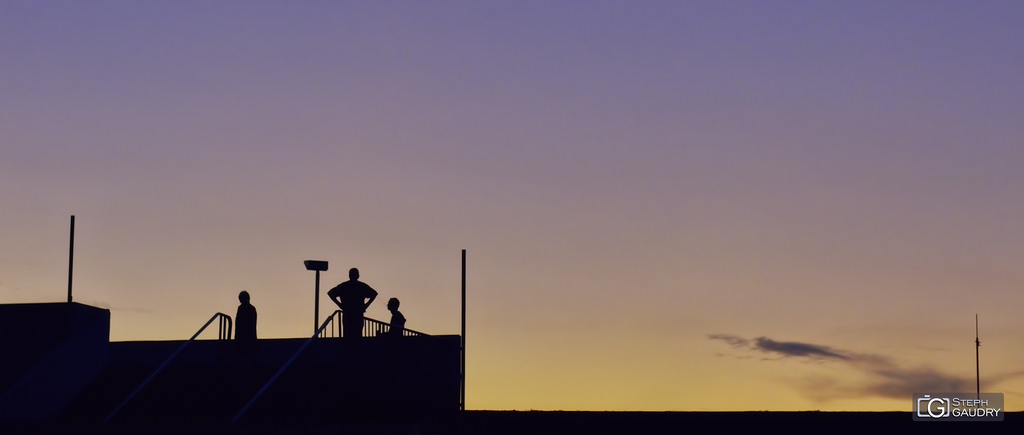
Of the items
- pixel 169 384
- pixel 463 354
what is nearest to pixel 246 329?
pixel 169 384

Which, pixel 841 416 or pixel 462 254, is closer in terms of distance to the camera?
pixel 841 416

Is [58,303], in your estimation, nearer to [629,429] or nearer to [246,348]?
[246,348]

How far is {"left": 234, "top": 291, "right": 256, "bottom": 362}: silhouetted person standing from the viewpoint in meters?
21.7

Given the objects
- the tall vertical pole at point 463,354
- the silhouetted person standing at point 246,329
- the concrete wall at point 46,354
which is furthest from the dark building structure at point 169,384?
the tall vertical pole at point 463,354

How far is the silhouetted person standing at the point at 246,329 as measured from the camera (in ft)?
71.3

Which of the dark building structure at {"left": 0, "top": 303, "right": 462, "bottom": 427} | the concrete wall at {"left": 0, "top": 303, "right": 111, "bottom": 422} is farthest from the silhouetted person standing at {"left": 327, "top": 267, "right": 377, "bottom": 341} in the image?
the concrete wall at {"left": 0, "top": 303, "right": 111, "bottom": 422}

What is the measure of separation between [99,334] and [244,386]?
12.5 ft

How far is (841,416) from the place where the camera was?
22141 millimetres

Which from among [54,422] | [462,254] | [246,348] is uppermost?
[462,254]

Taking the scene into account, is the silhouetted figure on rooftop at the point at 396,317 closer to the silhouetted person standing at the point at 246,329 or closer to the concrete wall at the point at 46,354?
the silhouetted person standing at the point at 246,329

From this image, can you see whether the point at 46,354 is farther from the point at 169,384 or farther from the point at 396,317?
the point at 396,317

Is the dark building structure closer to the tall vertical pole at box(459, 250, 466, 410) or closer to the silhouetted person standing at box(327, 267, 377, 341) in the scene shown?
the silhouetted person standing at box(327, 267, 377, 341)

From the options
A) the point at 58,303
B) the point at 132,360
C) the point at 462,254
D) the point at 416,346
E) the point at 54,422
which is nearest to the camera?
the point at 54,422

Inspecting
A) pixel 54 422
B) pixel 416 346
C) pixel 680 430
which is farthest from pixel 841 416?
pixel 54 422
